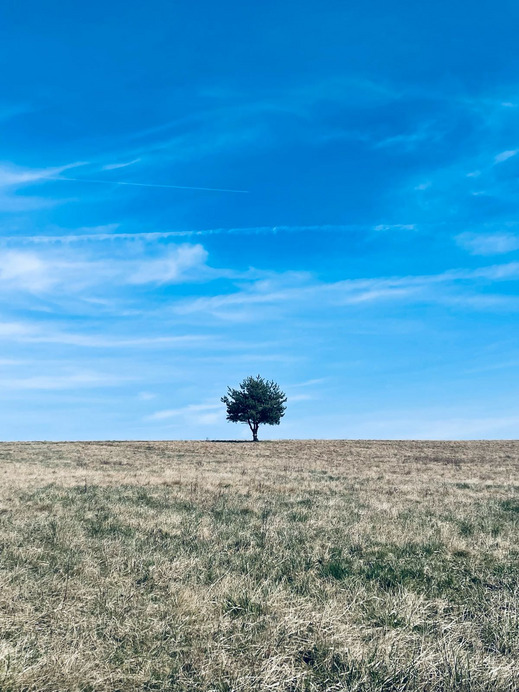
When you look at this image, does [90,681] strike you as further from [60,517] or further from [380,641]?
[60,517]

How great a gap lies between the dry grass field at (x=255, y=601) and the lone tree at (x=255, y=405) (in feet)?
209

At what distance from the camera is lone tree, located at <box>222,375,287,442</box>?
76.0m

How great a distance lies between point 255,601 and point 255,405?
70422 mm

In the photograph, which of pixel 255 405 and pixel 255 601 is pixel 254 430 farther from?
pixel 255 601

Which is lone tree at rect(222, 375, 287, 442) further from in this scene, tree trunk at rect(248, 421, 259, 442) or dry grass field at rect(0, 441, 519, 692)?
dry grass field at rect(0, 441, 519, 692)

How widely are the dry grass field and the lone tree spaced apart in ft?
209

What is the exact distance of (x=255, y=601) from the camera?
555 cm

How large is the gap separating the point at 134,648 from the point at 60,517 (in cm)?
778

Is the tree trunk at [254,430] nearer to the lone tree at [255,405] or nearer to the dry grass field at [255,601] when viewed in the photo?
the lone tree at [255,405]

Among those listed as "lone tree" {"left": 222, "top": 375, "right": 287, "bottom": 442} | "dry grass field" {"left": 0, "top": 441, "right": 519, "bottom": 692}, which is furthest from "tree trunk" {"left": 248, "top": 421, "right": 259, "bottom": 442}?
"dry grass field" {"left": 0, "top": 441, "right": 519, "bottom": 692}

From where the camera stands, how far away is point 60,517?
11375 millimetres

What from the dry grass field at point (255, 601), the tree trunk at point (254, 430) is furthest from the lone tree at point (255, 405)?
the dry grass field at point (255, 601)

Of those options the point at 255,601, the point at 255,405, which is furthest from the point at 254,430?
the point at 255,601

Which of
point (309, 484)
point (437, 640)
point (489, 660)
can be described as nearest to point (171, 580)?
point (437, 640)
